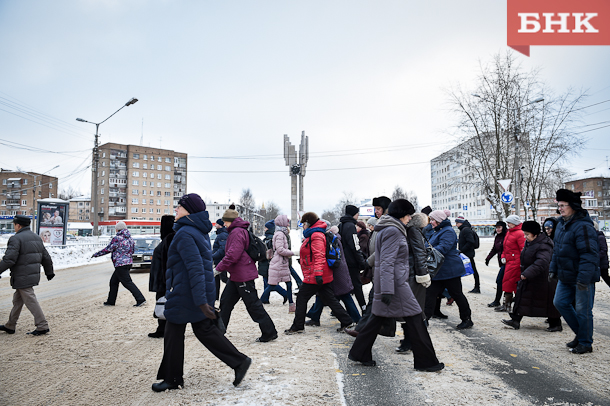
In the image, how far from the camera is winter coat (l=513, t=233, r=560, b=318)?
253 inches

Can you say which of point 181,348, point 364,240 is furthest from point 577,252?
point 181,348

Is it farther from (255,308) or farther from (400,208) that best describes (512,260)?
(255,308)

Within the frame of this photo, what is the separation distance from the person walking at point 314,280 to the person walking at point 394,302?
5.23 ft

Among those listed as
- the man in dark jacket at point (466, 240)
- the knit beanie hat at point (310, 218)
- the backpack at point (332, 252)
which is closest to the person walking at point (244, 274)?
the backpack at point (332, 252)

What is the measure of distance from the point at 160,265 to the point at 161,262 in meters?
0.15

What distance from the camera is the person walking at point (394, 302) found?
4418mm

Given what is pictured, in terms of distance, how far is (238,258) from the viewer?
5.77 metres

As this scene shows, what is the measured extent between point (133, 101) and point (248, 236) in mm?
19937

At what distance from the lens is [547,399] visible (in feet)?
12.0

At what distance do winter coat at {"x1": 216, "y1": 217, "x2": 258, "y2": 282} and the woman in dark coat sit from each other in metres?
4.09

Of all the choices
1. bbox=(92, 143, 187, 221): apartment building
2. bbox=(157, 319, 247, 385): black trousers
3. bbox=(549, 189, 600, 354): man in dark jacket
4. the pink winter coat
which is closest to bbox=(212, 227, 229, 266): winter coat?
the pink winter coat

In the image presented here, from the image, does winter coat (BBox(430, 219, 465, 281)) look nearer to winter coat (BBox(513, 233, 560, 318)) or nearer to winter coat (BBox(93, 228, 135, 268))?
winter coat (BBox(513, 233, 560, 318))

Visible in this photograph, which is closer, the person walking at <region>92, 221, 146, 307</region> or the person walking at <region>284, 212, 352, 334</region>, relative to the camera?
the person walking at <region>284, 212, 352, 334</region>

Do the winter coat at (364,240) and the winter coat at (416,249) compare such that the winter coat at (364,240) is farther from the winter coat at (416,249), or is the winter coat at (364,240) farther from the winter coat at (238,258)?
the winter coat at (416,249)
